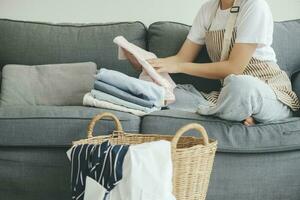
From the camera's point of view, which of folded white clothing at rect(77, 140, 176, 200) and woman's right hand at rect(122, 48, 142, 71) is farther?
woman's right hand at rect(122, 48, 142, 71)

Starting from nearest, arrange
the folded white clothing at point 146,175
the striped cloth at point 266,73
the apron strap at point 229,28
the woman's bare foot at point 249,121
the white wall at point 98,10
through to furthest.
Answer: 1. the folded white clothing at point 146,175
2. the woman's bare foot at point 249,121
3. the striped cloth at point 266,73
4. the apron strap at point 229,28
5. the white wall at point 98,10

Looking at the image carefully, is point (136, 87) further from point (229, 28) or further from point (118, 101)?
point (229, 28)

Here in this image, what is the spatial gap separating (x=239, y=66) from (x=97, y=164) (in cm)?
77

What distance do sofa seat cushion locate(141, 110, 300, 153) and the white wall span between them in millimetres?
933

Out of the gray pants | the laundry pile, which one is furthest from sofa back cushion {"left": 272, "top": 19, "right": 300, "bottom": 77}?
the laundry pile

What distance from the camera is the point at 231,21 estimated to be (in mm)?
1780

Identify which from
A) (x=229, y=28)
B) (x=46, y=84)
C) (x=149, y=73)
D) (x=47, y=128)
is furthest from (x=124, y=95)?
(x=229, y=28)

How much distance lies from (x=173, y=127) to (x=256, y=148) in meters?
0.28

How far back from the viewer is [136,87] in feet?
5.27

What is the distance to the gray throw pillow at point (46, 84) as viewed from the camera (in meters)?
1.80

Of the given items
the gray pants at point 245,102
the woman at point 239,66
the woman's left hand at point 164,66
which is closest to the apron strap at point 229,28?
the woman at point 239,66

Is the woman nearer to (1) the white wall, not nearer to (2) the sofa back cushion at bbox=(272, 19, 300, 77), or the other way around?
(2) the sofa back cushion at bbox=(272, 19, 300, 77)

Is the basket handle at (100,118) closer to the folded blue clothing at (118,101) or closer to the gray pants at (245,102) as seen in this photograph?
the folded blue clothing at (118,101)

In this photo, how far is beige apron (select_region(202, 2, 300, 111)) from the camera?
1660mm
